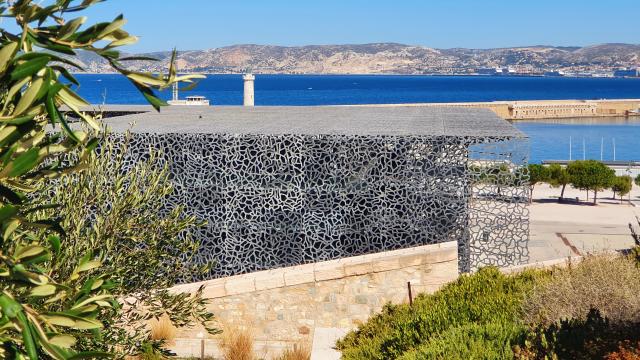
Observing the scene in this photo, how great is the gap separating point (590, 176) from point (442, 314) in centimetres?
2125

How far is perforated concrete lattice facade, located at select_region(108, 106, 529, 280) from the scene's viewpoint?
1366 centimetres

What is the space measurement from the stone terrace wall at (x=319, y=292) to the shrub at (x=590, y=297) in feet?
13.2

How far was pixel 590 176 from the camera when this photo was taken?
2864 centimetres

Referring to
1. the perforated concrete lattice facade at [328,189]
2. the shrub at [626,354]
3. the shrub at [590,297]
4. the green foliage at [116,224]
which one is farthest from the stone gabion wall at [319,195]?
the shrub at [626,354]

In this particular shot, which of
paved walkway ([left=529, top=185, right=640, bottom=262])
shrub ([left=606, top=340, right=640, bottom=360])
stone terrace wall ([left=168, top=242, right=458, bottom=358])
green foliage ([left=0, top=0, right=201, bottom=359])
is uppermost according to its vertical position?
green foliage ([left=0, top=0, right=201, bottom=359])

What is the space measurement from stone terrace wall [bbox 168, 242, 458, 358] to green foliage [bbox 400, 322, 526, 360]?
4.67 meters

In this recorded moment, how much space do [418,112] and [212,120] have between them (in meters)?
5.93

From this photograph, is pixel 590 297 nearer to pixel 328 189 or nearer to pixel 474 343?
pixel 474 343

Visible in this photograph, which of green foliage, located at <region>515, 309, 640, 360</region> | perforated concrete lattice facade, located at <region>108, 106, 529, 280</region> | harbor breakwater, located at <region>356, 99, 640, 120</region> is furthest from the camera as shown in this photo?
harbor breakwater, located at <region>356, 99, 640, 120</region>

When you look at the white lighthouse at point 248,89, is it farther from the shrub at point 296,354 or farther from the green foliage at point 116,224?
the green foliage at point 116,224

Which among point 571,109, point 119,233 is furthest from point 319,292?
point 571,109

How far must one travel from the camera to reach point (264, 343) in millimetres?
12625

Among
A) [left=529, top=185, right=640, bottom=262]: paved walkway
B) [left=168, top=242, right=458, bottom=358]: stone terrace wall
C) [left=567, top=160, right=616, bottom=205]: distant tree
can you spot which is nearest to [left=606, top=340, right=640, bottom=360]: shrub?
[left=168, top=242, right=458, bottom=358]: stone terrace wall

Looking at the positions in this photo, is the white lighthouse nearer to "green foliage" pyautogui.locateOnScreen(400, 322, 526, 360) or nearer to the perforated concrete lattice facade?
the perforated concrete lattice facade
